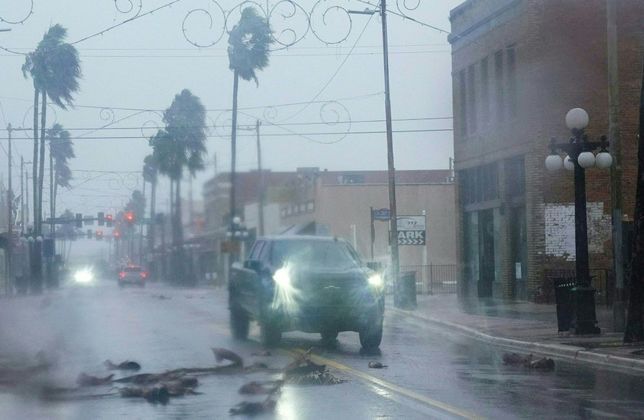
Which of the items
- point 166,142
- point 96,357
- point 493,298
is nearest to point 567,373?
point 96,357

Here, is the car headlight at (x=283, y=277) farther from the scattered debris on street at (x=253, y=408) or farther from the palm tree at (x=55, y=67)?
the palm tree at (x=55, y=67)

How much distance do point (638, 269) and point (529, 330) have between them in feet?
16.9

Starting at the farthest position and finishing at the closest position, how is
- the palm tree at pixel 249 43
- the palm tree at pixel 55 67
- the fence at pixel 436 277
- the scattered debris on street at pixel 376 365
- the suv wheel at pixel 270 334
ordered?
1. the fence at pixel 436 277
2. the palm tree at pixel 55 67
3. the palm tree at pixel 249 43
4. the suv wheel at pixel 270 334
5. the scattered debris on street at pixel 376 365

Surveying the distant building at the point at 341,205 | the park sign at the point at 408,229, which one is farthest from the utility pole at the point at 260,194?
the park sign at the point at 408,229

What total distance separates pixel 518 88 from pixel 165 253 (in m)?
14.7

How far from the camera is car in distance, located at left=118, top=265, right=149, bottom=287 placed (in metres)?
61.2

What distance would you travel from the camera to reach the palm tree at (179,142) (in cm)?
2170

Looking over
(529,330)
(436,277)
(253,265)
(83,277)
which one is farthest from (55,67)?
(83,277)

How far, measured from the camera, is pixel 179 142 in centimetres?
2366

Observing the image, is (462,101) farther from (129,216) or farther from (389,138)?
(129,216)

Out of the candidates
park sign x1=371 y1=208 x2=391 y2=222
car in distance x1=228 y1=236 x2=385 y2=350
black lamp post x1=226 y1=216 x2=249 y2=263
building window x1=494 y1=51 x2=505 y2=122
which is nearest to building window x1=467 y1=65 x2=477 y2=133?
building window x1=494 y1=51 x2=505 y2=122

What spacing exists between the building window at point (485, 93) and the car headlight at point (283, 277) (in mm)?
19502

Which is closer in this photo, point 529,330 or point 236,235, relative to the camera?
point 236,235

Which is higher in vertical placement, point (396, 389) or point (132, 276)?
point (132, 276)
